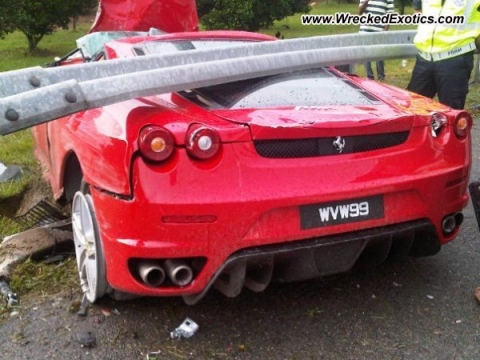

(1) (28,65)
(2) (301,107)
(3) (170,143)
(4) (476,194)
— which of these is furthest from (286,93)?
(1) (28,65)

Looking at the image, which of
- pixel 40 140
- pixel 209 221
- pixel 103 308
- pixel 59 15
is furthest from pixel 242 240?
pixel 59 15

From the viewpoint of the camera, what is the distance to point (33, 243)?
3826 mm

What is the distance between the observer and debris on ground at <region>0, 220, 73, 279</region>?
3.68 m

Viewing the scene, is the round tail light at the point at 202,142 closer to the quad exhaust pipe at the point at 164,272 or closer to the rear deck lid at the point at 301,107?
the rear deck lid at the point at 301,107

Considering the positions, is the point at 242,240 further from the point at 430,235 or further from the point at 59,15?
the point at 59,15

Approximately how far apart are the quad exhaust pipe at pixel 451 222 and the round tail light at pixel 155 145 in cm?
155

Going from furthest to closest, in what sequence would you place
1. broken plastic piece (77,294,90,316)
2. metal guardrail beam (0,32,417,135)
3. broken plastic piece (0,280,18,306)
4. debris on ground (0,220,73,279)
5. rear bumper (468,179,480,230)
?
debris on ground (0,220,73,279) → rear bumper (468,179,480,230) → broken plastic piece (0,280,18,306) → broken plastic piece (77,294,90,316) → metal guardrail beam (0,32,417,135)

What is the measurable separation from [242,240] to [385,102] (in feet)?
4.07

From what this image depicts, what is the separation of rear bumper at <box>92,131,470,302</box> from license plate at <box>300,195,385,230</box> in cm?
2

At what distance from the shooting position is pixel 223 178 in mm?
2523

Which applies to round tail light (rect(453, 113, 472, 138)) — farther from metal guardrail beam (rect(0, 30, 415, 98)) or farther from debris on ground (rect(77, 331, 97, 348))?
debris on ground (rect(77, 331, 97, 348))

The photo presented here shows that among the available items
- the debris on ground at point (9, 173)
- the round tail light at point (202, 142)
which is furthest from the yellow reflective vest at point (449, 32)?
the debris on ground at point (9, 173)

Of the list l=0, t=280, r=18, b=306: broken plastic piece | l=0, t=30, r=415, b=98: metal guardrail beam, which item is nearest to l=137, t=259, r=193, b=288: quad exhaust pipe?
l=0, t=30, r=415, b=98: metal guardrail beam

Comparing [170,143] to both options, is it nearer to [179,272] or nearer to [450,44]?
[179,272]
